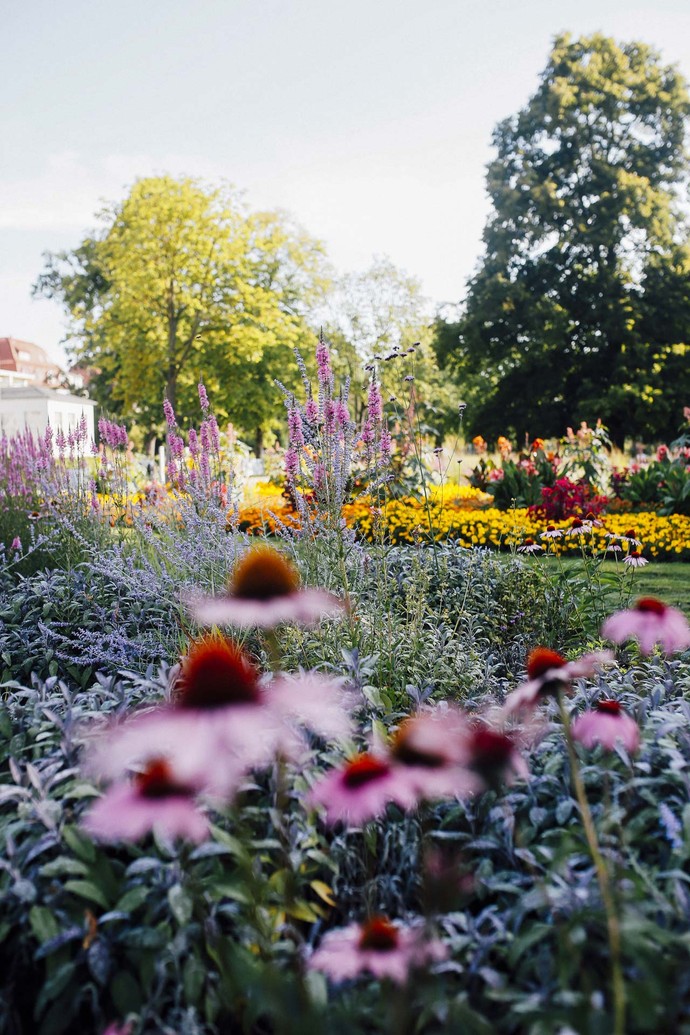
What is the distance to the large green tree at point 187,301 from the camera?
52.2 ft

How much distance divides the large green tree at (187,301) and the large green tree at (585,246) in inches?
209

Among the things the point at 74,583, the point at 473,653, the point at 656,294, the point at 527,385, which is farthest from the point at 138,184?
the point at 473,653

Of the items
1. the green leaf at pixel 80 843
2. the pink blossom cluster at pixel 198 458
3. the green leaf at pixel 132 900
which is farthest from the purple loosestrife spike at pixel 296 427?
the green leaf at pixel 132 900

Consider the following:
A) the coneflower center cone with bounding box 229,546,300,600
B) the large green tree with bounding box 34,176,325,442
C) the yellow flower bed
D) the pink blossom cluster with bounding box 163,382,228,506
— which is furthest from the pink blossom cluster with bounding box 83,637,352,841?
the large green tree with bounding box 34,176,325,442

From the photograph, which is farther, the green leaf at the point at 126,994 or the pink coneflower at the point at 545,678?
the green leaf at the point at 126,994

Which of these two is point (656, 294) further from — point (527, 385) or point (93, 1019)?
point (93, 1019)

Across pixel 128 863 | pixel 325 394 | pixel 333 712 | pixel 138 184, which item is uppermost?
pixel 138 184

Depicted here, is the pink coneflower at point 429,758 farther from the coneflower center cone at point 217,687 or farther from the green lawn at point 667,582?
the green lawn at point 667,582

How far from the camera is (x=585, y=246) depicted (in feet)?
63.1

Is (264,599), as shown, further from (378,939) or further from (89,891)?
(89,891)

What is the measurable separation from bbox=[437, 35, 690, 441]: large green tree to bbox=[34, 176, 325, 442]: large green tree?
5.31m

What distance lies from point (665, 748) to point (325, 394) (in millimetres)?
1824

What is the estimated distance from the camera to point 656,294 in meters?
18.6

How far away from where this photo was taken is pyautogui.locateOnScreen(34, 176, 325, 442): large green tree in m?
15.9
